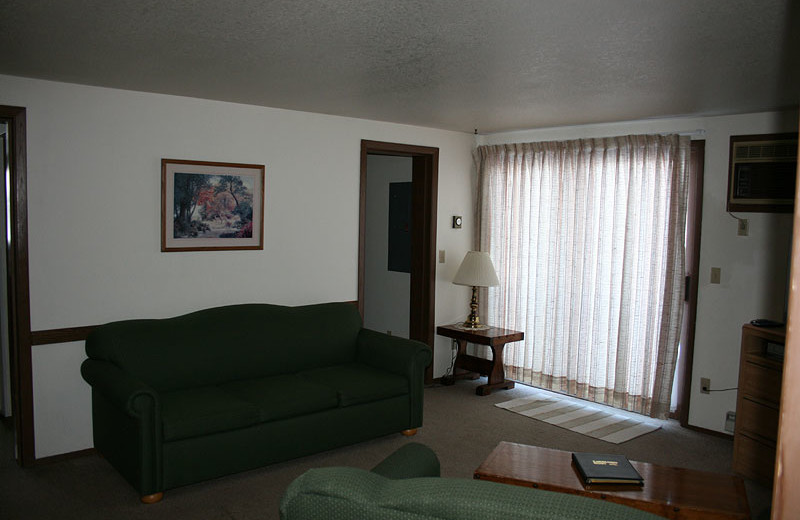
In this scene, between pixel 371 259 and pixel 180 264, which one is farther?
pixel 371 259

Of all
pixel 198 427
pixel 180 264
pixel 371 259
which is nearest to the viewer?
pixel 198 427

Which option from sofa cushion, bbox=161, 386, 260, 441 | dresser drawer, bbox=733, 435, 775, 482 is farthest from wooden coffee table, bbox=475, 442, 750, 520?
sofa cushion, bbox=161, 386, 260, 441

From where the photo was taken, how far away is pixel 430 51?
281 centimetres

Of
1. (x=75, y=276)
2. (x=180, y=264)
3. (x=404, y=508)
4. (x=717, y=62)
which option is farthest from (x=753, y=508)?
(x=75, y=276)

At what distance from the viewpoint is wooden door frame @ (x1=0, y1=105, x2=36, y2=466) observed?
362 cm

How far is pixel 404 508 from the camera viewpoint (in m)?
1.31

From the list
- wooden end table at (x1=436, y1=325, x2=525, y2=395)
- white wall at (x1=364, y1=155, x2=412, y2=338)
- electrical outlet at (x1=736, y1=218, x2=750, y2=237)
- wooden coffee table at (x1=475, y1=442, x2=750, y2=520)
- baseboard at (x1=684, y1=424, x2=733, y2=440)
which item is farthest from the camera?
white wall at (x1=364, y1=155, x2=412, y2=338)

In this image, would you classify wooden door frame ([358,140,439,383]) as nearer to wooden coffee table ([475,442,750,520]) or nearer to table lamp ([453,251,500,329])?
table lamp ([453,251,500,329])

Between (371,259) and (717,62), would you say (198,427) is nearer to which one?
(717,62)

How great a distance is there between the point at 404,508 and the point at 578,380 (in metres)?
4.27

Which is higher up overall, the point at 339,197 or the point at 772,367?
the point at 339,197

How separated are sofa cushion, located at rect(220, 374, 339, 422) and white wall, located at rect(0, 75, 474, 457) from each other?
783 millimetres

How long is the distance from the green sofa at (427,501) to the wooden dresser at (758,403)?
9.96ft

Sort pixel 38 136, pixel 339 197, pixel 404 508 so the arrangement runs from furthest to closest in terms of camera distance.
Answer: pixel 339 197
pixel 38 136
pixel 404 508
